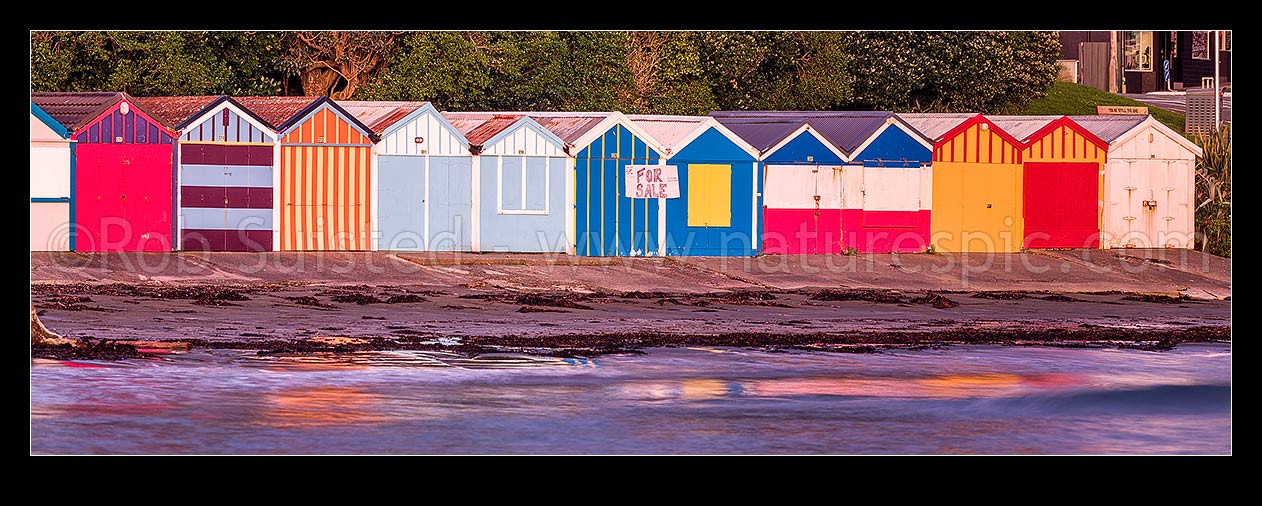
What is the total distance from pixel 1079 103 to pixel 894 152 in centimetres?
2089

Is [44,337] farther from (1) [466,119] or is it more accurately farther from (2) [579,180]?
(1) [466,119]

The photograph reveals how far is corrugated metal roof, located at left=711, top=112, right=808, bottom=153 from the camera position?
2491 cm

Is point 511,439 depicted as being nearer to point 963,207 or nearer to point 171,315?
point 171,315

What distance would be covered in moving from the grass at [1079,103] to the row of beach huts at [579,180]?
14872 mm

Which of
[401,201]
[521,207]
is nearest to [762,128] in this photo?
[521,207]

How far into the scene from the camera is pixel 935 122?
26.6 meters

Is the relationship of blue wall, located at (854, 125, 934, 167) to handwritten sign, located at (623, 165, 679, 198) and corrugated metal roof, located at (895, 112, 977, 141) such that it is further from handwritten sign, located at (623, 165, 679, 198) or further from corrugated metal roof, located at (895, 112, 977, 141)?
handwritten sign, located at (623, 165, 679, 198)

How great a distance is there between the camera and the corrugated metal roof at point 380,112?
24.3 meters

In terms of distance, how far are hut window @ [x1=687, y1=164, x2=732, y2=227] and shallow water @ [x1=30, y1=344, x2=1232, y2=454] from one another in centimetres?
917

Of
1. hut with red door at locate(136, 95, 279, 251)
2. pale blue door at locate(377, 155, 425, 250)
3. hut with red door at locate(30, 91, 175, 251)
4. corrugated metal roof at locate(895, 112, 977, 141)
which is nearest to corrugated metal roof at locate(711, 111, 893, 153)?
corrugated metal roof at locate(895, 112, 977, 141)

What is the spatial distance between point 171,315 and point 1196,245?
1725cm

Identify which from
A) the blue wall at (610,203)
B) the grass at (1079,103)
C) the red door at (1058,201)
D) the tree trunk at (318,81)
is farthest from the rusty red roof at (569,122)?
the grass at (1079,103)

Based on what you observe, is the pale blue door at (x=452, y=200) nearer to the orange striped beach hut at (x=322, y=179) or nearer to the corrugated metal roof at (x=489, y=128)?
the corrugated metal roof at (x=489, y=128)
